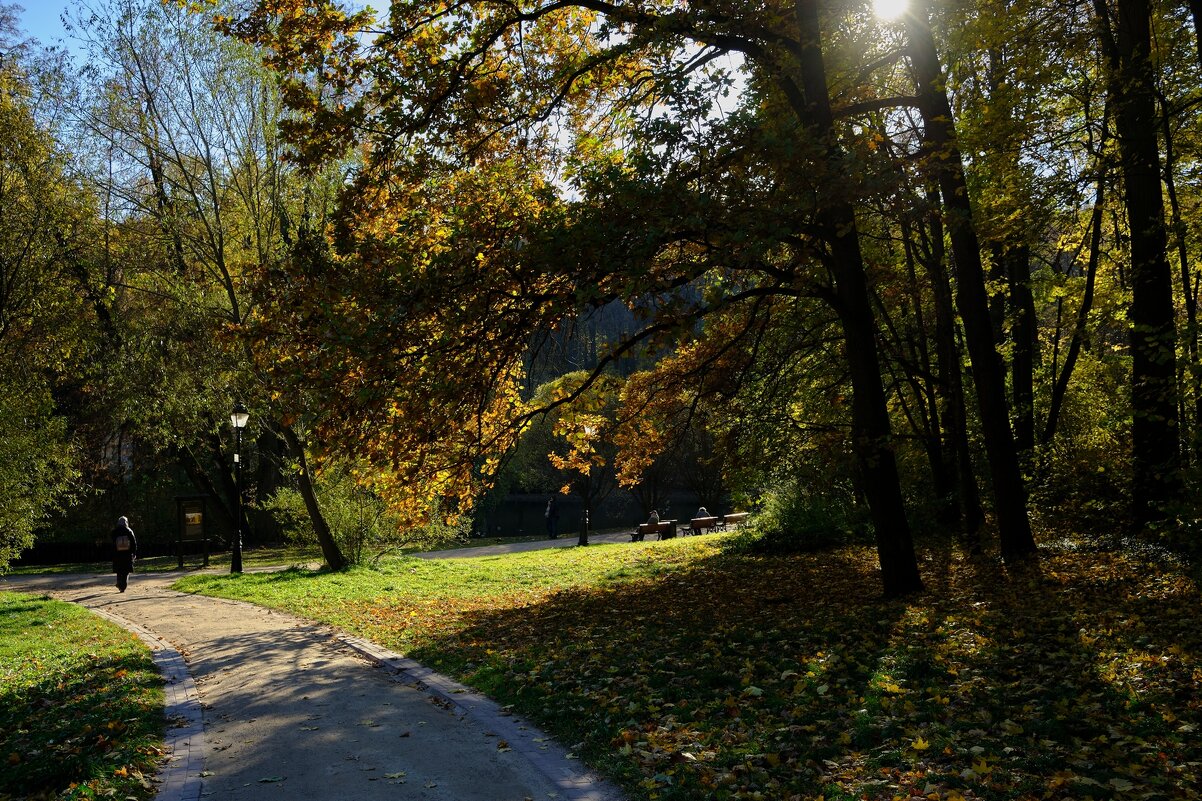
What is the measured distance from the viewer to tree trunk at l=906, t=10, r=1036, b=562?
1016cm

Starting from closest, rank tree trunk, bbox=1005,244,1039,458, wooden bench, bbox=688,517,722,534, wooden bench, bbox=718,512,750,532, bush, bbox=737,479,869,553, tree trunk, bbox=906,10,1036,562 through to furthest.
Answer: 1. tree trunk, bbox=906,10,1036,562
2. tree trunk, bbox=1005,244,1039,458
3. bush, bbox=737,479,869,553
4. wooden bench, bbox=718,512,750,532
5. wooden bench, bbox=688,517,722,534

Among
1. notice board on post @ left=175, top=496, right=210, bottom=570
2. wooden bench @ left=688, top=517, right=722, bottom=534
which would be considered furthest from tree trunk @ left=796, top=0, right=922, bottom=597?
wooden bench @ left=688, top=517, right=722, bottom=534

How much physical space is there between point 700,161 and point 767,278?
127 inches

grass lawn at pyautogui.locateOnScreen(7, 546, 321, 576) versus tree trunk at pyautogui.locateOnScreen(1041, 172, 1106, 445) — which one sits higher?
tree trunk at pyautogui.locateOnScreen(1041, 172, 1106, 445)

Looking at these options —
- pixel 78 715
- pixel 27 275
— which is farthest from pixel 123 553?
pixel 78 715

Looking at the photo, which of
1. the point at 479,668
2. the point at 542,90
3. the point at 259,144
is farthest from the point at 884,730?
the point at 259,144

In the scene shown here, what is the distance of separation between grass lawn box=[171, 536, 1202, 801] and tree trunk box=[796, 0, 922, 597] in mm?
613

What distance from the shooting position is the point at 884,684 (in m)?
6.21

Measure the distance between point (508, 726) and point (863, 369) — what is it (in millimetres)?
5596

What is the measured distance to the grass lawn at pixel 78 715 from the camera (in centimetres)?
532

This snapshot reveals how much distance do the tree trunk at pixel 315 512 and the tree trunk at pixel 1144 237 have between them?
49.6 ft

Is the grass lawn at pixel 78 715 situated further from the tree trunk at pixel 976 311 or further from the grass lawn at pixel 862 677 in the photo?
the tree trunk at pixel 976 311

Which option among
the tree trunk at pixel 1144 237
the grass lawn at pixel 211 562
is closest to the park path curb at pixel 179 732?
the tree trunk at pixel 1144 237

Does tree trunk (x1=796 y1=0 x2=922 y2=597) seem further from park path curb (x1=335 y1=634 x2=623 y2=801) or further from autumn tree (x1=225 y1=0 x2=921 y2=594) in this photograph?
park path curb (x1=335 y1=634 x2=623 y2=801)
